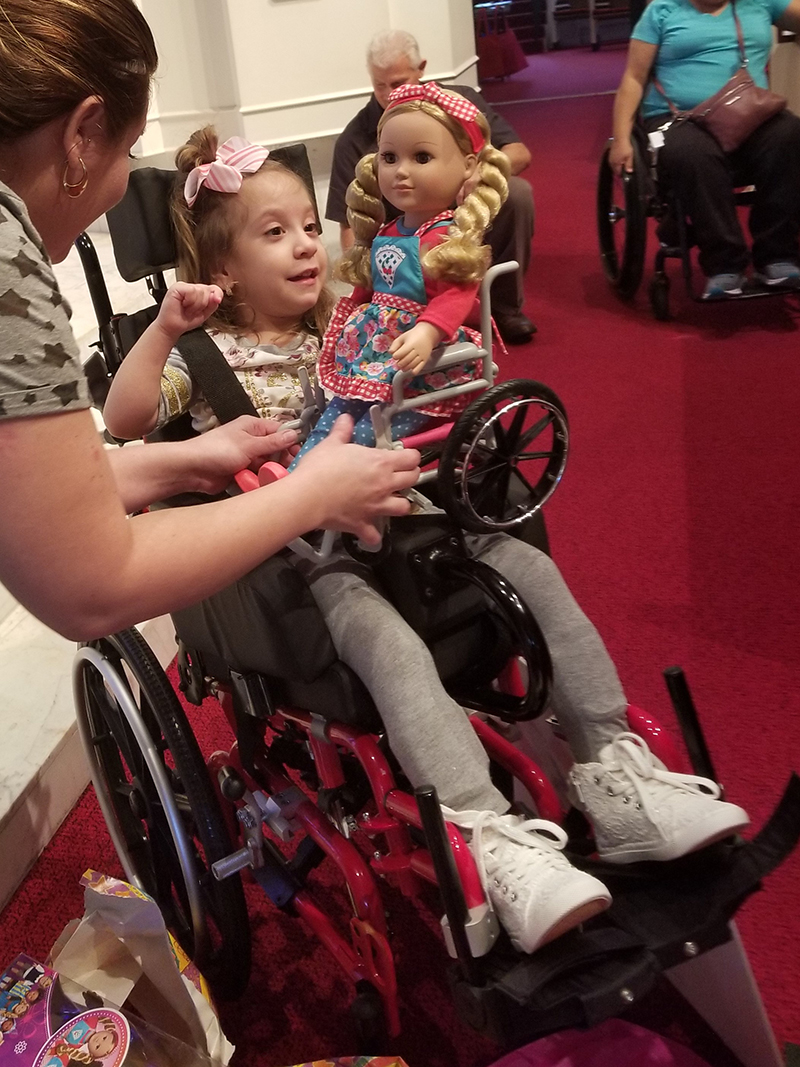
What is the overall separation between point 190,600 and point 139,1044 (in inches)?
21.7

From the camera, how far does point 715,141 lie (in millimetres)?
3229

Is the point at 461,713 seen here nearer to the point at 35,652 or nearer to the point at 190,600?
the point at 190,600

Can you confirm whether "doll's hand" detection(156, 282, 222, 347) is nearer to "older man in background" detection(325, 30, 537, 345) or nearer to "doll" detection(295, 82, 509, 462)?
"doll" detection(295, 82, 509, 462)

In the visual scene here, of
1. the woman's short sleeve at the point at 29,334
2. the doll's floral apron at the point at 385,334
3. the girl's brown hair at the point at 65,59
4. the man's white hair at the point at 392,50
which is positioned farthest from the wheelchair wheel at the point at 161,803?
the man's white hair at the point at 392,50

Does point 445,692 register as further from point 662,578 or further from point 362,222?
point 662,578

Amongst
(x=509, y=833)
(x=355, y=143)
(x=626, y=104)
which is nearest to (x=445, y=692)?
(x=509, y=833)

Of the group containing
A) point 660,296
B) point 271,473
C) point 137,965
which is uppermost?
point 271,473

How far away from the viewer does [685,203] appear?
3271mm

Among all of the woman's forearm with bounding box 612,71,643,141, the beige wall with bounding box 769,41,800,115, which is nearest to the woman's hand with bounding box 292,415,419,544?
the woman's forearm with bounding box 612,71,643,141

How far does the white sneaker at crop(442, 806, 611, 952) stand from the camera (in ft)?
3.15

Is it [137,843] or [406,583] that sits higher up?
[406,583]

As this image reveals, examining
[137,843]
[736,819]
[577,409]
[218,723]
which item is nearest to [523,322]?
[577,409]

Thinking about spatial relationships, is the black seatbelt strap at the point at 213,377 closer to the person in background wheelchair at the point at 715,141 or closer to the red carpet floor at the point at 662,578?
the red carpet floor at the point at 662,578

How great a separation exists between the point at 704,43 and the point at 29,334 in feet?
10.8
